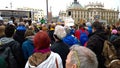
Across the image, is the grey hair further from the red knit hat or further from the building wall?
the building wall

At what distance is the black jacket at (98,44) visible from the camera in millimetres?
6576

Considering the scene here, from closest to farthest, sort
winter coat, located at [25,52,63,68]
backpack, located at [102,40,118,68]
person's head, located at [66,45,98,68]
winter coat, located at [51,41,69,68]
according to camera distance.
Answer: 1. person's head, located at [66,45,98,68]
2. winter coat, located at [25,52,63,68]
3. winter coat, located at [51,41,69,68]
4. backpack, located at [102,40,118,68]

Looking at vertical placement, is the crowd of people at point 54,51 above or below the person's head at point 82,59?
below

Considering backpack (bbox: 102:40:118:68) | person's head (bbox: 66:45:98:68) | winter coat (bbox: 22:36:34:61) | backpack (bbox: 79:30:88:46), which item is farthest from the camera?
backpack (bbox: 79:30:88:46)

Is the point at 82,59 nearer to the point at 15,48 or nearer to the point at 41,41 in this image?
the point at 41,41

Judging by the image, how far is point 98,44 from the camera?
663cm

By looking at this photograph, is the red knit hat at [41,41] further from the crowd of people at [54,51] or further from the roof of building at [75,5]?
the roof of building at [75,5]

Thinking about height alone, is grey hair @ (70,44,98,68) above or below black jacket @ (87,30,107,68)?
above

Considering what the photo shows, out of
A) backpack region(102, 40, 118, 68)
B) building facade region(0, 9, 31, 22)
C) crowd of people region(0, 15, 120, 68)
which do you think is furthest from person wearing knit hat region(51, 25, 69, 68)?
building facade region(0, 9, 31, 22)

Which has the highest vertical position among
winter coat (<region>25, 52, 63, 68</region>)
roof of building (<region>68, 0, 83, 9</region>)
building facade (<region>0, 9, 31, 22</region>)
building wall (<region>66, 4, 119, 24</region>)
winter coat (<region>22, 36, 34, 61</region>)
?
winter coat (<region>25, 52, 63, 68</region>)

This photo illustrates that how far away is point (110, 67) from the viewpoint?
4062 millimetres

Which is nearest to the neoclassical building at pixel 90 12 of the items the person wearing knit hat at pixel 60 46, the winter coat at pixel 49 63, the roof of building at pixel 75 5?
the roof of building at pixel 75 5

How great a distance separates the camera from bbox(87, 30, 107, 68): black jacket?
6576mm

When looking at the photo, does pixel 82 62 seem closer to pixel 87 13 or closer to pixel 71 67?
pixel 71 67
